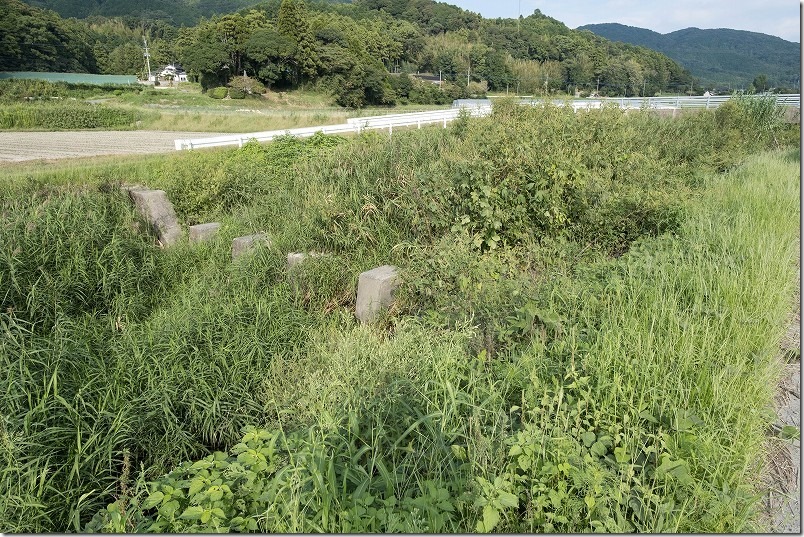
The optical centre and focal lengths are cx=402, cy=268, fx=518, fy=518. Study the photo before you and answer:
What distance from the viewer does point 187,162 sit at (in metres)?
9.00

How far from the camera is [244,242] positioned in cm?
611

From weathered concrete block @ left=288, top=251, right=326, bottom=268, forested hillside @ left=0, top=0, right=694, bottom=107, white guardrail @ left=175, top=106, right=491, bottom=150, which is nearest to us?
weathered concrete block @ left=288, top=251, right=326, bottom=268

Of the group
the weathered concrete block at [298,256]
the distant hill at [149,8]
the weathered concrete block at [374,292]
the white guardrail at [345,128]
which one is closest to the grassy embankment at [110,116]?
the white guardrail at [345,128]

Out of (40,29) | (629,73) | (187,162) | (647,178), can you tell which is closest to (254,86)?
(40,29)

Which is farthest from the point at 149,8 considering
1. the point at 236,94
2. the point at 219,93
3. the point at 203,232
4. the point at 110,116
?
the point at 203,232

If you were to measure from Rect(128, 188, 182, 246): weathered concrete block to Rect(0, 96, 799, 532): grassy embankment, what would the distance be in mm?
369

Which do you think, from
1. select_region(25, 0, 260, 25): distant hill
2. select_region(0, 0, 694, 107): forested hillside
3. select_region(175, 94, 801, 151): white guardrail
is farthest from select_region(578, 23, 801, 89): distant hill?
select_region(25, 0, 260, 25): distant hill

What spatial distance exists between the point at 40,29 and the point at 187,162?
63300 millimetres

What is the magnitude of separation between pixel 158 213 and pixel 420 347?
5.14 meters

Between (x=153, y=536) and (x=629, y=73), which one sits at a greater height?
(x=629, y=73)

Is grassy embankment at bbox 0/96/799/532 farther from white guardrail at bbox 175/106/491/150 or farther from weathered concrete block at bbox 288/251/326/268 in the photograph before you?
white guardrail at bbox 175/106/491/150

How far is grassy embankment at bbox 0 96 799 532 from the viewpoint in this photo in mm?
2148

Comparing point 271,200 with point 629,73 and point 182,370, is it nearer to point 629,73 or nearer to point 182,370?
point 182,370

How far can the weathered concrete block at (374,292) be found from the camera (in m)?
4.72
